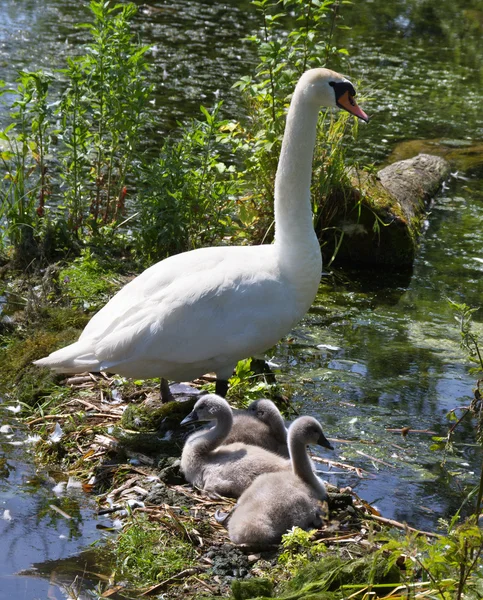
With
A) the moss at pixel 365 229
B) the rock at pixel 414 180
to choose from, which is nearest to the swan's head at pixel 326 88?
the moss at pixel 365 229

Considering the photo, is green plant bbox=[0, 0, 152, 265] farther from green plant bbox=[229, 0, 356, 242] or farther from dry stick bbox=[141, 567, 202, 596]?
dry stick bbox=[141, 567, 202, 596]

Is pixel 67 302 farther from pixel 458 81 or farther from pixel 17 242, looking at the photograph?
pixel 458 81

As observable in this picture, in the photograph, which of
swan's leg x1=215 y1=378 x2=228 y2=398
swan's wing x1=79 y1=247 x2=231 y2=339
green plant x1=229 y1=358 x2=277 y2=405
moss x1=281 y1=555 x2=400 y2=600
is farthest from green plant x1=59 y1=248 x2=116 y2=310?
moss x1=281 y1=555 x2=400 y2=600

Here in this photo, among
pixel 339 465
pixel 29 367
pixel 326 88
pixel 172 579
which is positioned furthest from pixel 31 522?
pixel 326 88

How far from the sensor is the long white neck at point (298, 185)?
6.12 metres

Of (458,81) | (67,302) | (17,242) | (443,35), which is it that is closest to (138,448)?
(67,302)

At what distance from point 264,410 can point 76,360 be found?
1162 mm

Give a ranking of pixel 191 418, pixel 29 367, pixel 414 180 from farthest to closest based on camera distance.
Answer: pixel 414 180
pixel 29 367
pixel 191 418

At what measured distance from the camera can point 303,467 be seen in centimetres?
525

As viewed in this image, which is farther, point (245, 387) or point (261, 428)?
point (245, 387)

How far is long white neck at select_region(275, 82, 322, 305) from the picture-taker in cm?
612

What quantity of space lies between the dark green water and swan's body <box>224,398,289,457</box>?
50 cm

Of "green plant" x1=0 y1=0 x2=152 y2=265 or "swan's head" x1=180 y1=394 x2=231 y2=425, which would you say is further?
"green plant" x1=0 y1=0 x2=152 y2=265

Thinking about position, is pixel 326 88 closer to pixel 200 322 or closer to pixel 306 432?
pixel 200 322
